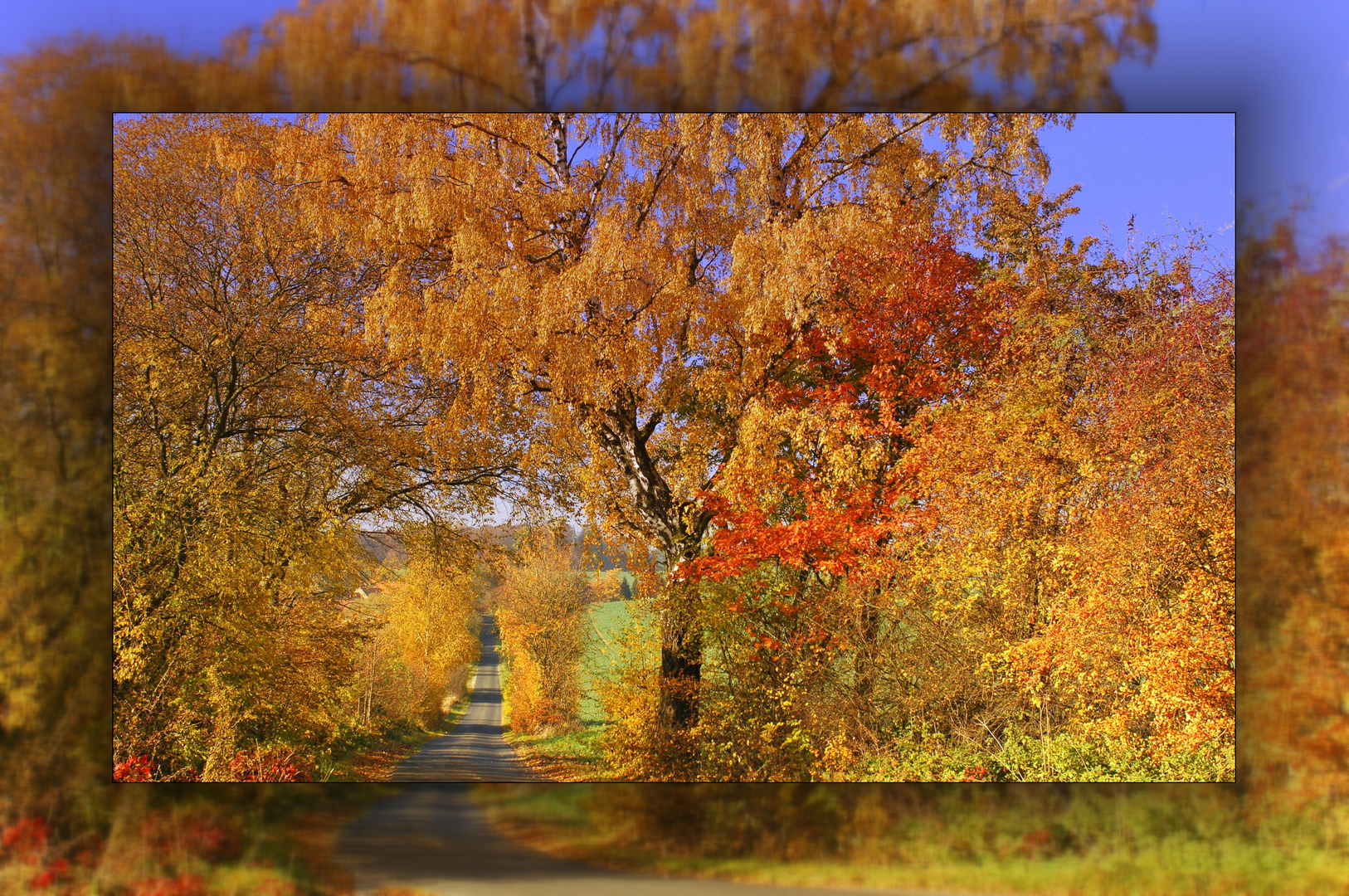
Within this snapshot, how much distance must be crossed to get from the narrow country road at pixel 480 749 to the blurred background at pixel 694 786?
0.47m

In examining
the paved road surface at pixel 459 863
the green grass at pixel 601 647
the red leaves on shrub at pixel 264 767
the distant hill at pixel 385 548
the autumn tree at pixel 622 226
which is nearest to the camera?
the paved road surface at pixel 459 863

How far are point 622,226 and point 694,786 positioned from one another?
3835mm

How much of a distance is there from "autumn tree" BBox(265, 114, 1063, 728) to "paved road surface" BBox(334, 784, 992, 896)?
140 cm

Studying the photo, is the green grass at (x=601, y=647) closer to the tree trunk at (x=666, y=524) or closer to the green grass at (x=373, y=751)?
the tree trunk at (x=666, y=524)

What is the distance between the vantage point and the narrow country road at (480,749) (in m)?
5.08

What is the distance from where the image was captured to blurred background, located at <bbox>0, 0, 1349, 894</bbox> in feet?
14.8

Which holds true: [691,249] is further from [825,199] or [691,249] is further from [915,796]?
[915,796]

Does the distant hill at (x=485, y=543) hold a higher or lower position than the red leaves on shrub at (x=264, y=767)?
higher
